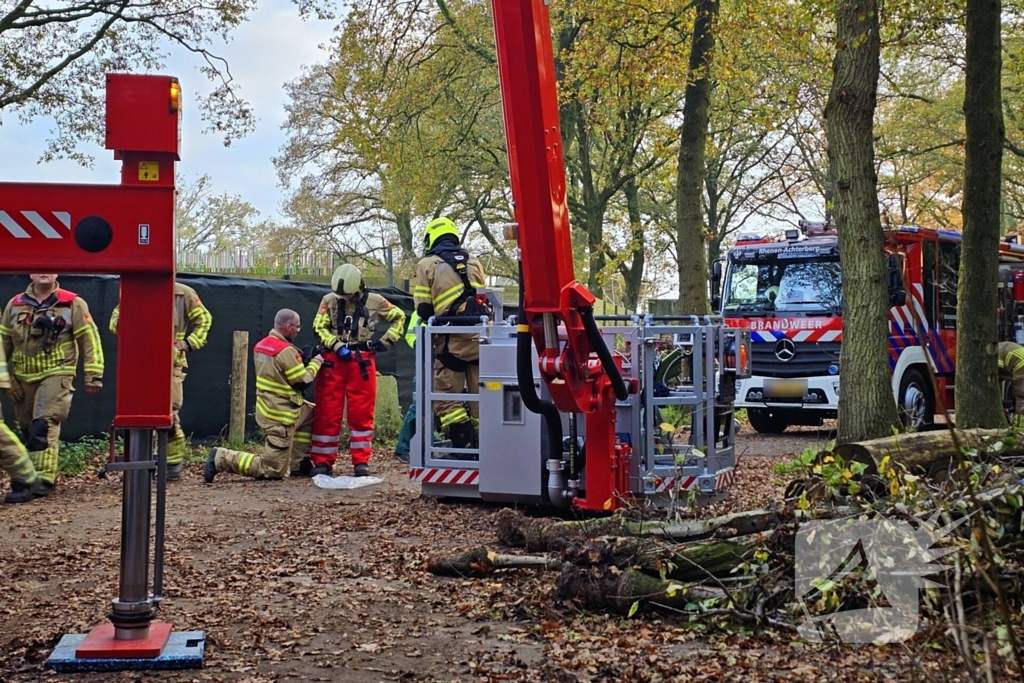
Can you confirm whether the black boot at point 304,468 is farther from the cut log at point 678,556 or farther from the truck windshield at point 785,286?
the truck windshield at point 785,286

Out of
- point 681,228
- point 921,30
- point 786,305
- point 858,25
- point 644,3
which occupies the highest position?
point 644,3

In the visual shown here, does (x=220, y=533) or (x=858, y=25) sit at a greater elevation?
(x=858, y=25)

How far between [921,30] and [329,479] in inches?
373

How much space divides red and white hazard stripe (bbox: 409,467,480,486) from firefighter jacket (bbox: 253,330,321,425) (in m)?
Result: 2.17

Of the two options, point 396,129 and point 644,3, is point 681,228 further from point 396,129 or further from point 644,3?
point 396,129

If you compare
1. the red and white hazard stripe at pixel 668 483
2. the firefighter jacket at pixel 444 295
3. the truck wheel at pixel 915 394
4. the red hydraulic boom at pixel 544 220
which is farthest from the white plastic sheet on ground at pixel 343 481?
the truck wheel at pixel 915 394

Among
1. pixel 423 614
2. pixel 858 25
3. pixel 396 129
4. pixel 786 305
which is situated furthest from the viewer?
pixel 396 129

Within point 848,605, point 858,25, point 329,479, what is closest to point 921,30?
point 858,25

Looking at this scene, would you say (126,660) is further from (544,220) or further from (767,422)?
(767,422)

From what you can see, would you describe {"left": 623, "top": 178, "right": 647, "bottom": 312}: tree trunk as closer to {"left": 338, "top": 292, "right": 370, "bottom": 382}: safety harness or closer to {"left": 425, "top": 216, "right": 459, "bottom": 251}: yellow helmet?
{"left": 338, "top": 292, "right": 370, "bottom": 382}: safety harness

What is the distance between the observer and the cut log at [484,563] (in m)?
6.41

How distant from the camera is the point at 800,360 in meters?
15.4

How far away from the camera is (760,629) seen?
199 inches

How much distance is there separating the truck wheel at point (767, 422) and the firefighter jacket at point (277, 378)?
8.60 metres
